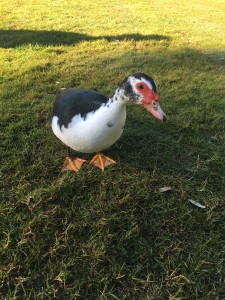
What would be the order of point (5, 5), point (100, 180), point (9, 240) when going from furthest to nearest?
point (5, 5), point (100, 180), point (9, 240)

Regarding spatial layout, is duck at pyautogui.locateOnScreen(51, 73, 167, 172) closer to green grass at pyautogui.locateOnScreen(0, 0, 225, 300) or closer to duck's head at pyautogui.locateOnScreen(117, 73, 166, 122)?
duck's head at pyautogui.locateOnScreen(117, 73, 166, 122)

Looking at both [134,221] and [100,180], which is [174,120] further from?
[134,221]

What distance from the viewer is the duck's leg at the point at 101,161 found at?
230 centimetres

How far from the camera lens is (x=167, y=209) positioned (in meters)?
1.93

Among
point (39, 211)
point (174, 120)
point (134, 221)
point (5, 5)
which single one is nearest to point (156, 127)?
point (174, 120)

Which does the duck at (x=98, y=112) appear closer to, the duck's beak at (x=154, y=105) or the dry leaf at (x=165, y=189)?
the duck's beak at (x=154, y=105)

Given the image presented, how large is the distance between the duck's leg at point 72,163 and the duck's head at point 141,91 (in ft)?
3.11

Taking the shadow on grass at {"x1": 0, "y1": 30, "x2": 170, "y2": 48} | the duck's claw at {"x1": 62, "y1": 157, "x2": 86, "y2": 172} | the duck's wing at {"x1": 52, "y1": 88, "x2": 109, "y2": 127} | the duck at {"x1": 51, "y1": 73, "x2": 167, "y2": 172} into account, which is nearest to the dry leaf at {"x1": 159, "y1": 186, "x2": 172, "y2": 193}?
the duck at {"x1": 51, "y1": 73, "x2": 167, "y2": 172}

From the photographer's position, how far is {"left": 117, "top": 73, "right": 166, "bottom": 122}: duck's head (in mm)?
1582

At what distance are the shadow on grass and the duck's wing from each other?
3577 millimetres

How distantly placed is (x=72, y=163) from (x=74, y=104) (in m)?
0.64

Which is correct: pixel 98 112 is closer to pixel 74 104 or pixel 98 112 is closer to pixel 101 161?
pixel 74 104

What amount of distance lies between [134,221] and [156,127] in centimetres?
144

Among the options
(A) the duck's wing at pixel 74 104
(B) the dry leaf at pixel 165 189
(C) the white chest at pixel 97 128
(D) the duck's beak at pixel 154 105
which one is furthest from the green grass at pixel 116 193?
(D) the duck's beak at pixel 154 105
